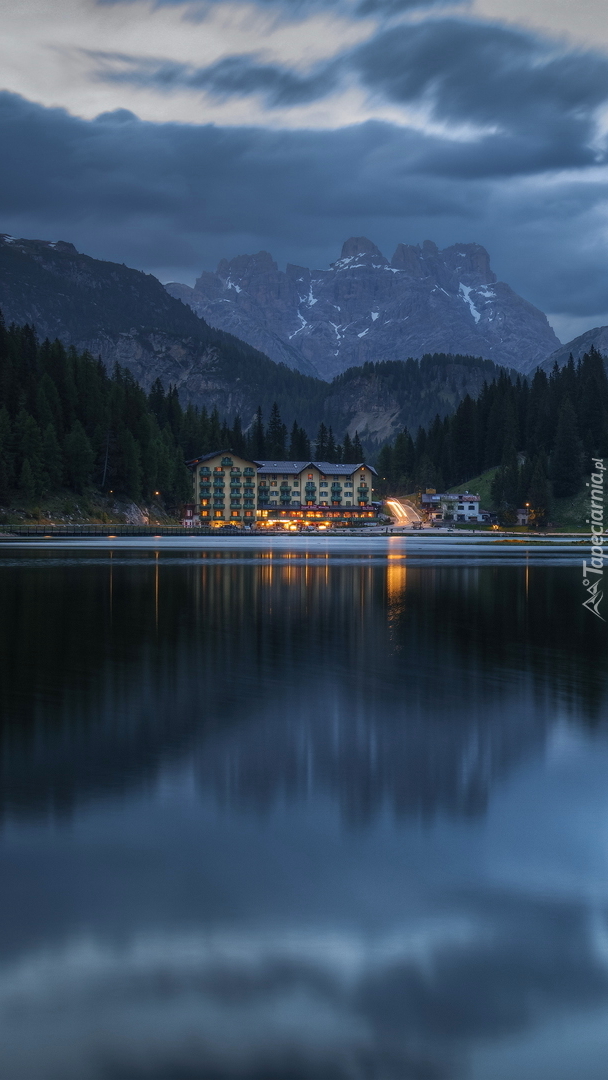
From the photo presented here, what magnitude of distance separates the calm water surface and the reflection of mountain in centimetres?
11

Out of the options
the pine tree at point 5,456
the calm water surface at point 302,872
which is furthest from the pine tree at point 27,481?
the calm water surface at point 302,872

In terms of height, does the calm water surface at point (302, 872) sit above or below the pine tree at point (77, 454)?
below

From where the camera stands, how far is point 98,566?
83.8 m

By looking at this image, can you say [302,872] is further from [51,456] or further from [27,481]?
[51,456]

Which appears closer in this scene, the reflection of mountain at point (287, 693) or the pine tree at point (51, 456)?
the reflection of mountain at point (287, 693)

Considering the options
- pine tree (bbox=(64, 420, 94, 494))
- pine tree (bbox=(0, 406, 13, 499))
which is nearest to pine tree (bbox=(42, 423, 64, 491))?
pine tree (bbox=(64, 420, 94, 494))

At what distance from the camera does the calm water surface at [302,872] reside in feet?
26.3

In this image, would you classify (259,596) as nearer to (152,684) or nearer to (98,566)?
(152,684)

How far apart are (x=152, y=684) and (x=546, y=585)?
46596 mm

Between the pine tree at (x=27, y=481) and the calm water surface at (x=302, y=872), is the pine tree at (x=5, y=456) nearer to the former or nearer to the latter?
the pine tree at (x=27, y=481)

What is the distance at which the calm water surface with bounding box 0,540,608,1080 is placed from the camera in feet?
26.3

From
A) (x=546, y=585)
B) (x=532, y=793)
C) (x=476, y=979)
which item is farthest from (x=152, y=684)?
(x=546, y=585)

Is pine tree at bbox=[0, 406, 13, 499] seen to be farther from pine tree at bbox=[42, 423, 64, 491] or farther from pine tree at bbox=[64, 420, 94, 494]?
pine tree at bbox=[64, 420, 94, 494]

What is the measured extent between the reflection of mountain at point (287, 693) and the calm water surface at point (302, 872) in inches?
4.3
